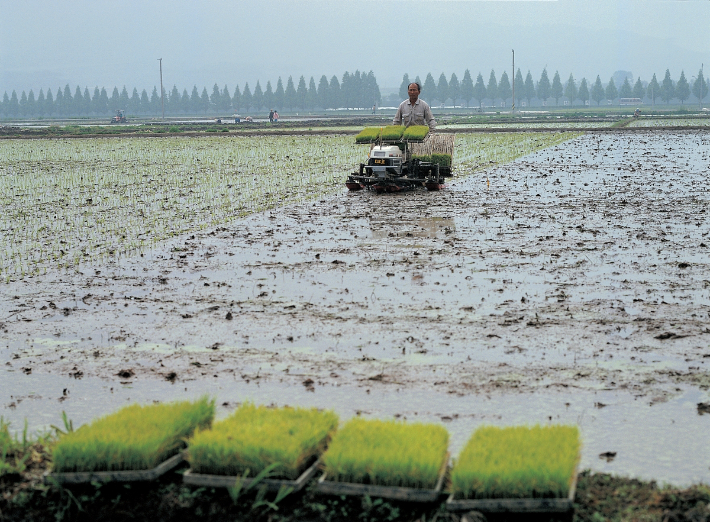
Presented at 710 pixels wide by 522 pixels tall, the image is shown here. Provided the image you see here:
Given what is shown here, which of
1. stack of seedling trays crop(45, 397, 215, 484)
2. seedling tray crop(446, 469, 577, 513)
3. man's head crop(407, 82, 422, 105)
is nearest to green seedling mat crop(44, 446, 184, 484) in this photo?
stack of seedling trays crop(45, 397, 215, 484)

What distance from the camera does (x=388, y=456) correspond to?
14.8 ft

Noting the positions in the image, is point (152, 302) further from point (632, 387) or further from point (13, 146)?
point (13, 146)

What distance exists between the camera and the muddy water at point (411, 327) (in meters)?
5.96

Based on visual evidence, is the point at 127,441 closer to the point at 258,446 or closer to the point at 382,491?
the point at 258,446

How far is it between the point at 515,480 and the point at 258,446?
1.41 m

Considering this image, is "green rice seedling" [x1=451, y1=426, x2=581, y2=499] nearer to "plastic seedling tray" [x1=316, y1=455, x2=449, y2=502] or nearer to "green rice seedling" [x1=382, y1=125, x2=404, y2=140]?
"plastic seedling tray" [x1=316, y1=455, x2=449, y2=502]

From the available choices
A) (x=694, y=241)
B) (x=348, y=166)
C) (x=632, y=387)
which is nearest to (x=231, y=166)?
(x=348, y=166)

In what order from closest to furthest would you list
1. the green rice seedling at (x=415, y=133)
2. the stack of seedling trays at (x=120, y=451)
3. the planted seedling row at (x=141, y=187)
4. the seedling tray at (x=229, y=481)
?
the seedling tray at (x=229, y=481), the stack of seedling trays at (x=120, y=451), the planted seedling row at (x=141, y=187), the green rice seedling at (x=415, y=133)

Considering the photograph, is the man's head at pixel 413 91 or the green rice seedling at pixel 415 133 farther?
the green rice seedling at pixel 415 133

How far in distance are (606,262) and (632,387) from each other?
4.63 metres

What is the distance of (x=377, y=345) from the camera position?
289 inches

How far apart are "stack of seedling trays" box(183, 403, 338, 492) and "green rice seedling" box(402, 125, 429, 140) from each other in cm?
1396

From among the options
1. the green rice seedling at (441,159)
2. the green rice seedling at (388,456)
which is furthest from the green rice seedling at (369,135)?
the green rice seedling at (388,456)

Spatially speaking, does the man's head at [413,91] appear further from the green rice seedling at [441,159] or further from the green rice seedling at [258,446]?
the green rice seedling at [258,446]
